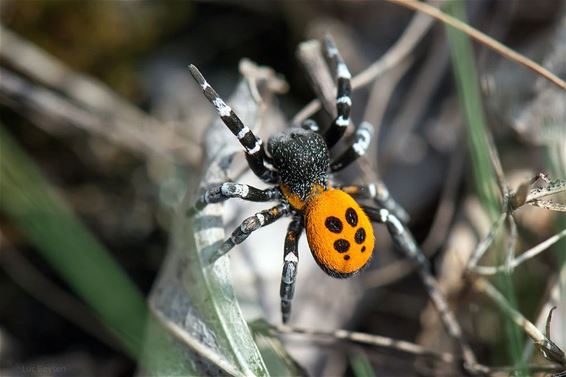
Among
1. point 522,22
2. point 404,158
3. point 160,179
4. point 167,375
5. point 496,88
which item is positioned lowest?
point 167,375

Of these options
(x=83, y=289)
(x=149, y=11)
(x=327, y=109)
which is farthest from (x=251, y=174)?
(x=149, y=11)

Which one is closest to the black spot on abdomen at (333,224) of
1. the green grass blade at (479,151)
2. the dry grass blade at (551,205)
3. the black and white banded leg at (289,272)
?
the black and white banded leg at (289,272)

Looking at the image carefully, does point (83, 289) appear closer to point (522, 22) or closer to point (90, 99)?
point (90, 99)

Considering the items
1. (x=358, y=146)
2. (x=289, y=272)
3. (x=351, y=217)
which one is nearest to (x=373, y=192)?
(x=358, y=146)

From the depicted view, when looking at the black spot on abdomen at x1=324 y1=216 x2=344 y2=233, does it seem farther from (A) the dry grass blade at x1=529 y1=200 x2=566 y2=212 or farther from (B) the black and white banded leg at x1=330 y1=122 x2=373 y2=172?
(A) the dry grass blade at x1=529 y1=200 x2=566 y2=212

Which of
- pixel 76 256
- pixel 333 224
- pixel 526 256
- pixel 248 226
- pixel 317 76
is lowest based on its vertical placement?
pixel 76 256

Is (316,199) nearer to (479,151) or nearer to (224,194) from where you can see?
(224,194)

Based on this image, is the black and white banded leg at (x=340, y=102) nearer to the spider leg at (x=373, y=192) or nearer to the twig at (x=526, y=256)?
the spider leg at (x=373, y=192)
